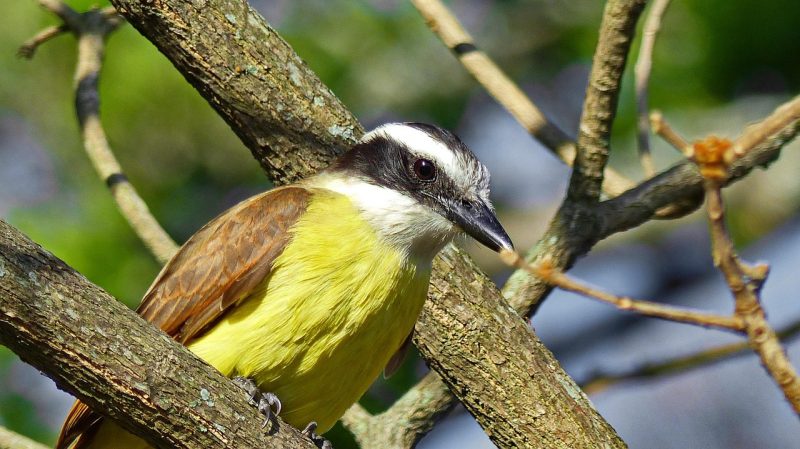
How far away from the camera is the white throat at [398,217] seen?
4.38 metres

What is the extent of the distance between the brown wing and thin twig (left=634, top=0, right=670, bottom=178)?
4.57ft

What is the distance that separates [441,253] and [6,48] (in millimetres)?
4020

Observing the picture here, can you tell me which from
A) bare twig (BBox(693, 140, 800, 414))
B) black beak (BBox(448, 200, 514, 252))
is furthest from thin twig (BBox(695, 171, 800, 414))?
black beak (BBox(448, 200, 514, 252))

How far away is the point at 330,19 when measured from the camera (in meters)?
7.21

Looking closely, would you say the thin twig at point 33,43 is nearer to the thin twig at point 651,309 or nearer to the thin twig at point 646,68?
the thin twig at point 646,68

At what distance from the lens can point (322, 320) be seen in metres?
4.09

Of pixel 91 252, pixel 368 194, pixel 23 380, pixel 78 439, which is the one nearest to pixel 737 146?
pixel 368 194

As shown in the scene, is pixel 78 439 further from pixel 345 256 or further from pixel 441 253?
pixel 441 253

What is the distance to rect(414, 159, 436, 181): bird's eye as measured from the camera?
183 inches

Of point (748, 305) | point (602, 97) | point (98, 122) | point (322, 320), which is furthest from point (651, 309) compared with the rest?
point (98, 122)

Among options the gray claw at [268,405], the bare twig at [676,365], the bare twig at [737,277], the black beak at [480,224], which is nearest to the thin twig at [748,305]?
the bare twig at [737,277]

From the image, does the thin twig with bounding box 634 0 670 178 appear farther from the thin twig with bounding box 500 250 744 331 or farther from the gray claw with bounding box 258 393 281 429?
the thin twig with bounding box 500 250 744 331

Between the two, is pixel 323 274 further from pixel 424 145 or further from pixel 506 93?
pixel 506 93

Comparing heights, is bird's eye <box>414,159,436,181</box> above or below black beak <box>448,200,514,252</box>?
above
